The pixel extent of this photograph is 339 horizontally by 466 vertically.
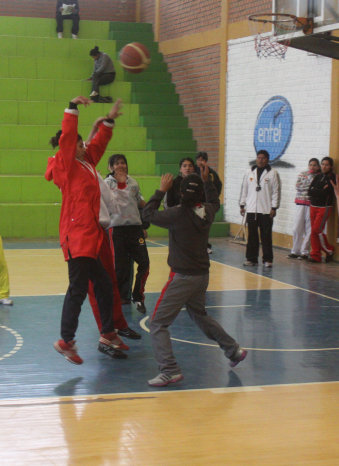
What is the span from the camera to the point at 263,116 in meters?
15.4

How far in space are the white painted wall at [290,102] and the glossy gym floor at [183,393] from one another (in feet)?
16.2

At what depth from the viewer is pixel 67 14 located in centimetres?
2114

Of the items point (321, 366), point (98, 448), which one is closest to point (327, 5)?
point (321, 366)

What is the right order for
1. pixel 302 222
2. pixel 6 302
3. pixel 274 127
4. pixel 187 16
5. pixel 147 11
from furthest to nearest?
pixel 147 11
pixel 187 16
pixel 274 127
pixel 302 222
pixel 6 302

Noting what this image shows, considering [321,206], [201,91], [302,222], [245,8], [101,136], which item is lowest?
[302,222]

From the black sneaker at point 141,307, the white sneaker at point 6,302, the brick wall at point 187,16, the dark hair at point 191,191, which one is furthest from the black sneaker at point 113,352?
the brick wall at point 187,16

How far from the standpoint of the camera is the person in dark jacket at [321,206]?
42.2ft

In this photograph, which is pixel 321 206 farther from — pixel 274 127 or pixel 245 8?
pixel 245 8

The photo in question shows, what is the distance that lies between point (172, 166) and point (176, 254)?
481 inches

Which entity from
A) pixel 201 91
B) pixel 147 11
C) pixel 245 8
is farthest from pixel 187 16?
pixel 147 11

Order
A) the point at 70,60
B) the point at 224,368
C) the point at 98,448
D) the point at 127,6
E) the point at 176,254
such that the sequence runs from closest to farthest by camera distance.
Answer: the point at 98,448 → the point at 176,254 → the point at 224,368 → the point at 70,60 → the point at 127,6

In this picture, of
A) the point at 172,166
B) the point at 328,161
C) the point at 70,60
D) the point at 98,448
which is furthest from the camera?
the point at 70,60

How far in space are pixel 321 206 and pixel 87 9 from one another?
42.1 feet

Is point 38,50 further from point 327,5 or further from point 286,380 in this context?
point 286,380
